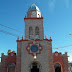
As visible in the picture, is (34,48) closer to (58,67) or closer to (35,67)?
(35,67)

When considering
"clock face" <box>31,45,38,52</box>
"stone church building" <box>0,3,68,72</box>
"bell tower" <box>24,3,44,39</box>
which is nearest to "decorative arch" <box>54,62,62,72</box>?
"stone church building" <box>0,3,68,72</box>

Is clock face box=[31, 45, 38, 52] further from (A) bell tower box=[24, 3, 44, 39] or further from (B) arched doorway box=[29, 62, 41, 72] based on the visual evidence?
(B) arched doorway box=[29, 62, 41, 72]

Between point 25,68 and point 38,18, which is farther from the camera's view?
point 38,18

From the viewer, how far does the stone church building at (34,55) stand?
24.8 m

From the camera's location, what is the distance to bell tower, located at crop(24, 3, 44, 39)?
2752 cm

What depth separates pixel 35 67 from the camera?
86.2ft

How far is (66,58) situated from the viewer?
2777 centimetres

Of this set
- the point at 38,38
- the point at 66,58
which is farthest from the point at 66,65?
the point at 38,38

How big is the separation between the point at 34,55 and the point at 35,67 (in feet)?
9.98

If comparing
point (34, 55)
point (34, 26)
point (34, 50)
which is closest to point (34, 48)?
point (34, 50)

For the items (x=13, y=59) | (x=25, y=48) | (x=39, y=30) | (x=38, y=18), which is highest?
(x=38, y=18)

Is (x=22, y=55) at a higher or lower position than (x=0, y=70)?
higher

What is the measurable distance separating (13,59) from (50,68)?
352 inches

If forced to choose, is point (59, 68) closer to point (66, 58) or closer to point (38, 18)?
point (66, 58)
